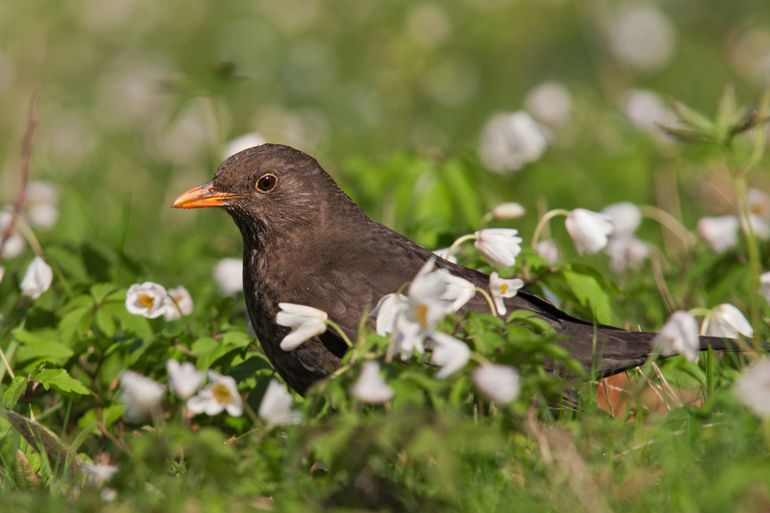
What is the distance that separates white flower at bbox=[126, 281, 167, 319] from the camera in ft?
15.4

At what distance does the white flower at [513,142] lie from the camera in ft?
21.9

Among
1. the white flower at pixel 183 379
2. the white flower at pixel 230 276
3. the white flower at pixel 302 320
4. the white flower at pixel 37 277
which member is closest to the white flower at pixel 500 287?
the white flower at pixel 302 320

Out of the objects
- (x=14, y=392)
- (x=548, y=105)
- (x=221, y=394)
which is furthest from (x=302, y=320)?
(x=548, y=105)

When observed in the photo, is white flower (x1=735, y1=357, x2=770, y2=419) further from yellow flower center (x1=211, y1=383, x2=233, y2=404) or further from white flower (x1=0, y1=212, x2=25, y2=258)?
white flower (x1=0, y1=212, x2=25, y2=258)

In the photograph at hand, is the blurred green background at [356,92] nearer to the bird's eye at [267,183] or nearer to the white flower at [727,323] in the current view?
the bird's eye at [267,183]

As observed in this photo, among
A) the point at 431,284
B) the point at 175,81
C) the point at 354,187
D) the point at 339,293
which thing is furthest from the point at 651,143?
the point at 431,284

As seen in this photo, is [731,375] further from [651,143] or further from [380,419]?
[651,143]

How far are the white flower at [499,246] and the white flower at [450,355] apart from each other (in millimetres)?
1204

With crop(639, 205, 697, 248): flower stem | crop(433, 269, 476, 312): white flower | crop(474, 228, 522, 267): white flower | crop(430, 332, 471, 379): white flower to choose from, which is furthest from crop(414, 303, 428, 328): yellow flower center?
crop(639, 205, 697, 248): flower stem

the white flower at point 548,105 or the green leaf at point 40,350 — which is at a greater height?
the green leaf at point 40,350

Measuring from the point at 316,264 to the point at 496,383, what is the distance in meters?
1.70

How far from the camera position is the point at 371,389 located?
348 centimetres

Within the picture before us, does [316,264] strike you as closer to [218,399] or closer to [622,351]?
[218,399]

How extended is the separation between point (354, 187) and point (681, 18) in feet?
24.3
